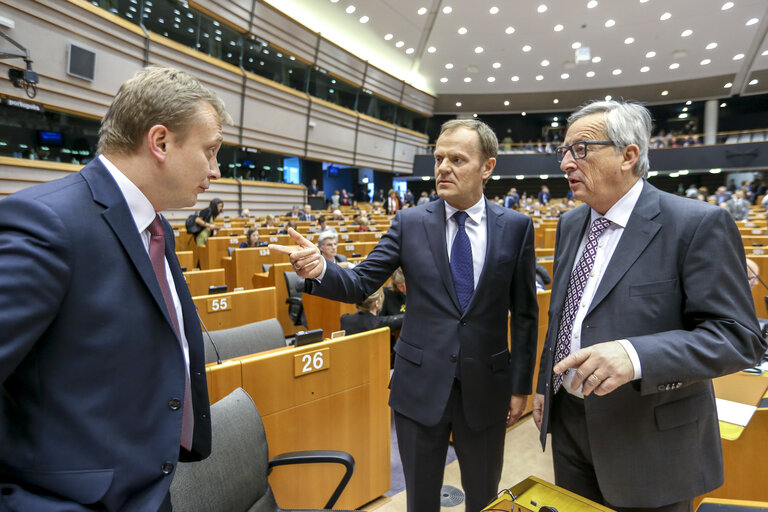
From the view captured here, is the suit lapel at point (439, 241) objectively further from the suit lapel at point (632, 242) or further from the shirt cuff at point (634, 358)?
the shirt cuff at point (634, 358)

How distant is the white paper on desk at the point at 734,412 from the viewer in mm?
1756

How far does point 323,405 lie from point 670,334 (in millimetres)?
1682

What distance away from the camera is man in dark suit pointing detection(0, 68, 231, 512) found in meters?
0.79

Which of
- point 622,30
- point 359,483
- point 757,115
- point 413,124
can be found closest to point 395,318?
point 359,483

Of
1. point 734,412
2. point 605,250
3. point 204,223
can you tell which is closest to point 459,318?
point 605,250

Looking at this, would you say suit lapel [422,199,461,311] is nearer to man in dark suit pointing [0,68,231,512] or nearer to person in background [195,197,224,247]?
man in dark suit pointing [0,68,231,512]

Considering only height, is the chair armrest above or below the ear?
below

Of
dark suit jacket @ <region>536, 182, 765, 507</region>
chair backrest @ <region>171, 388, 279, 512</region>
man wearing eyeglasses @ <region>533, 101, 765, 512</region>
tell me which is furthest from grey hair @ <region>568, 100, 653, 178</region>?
chair backrest @ <region>171, 388, 279, 512</region>

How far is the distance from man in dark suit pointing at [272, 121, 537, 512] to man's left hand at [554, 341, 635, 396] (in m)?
0.57

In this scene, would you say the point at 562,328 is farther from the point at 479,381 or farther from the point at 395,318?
the point at 395,318

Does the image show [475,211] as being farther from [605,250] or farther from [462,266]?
[605,250]

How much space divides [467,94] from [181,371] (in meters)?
24.5

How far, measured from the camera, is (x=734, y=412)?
1.84m

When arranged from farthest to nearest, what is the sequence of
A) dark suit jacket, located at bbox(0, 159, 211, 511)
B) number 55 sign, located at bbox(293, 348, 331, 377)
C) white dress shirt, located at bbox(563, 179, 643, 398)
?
number 55 sign, located at bbox(293, 348, 331, 377) < white dress shirt, located at bbox(563, 179, 643, 398) < dark suit jacket, located at bbox(0, 159, 211, 511)
